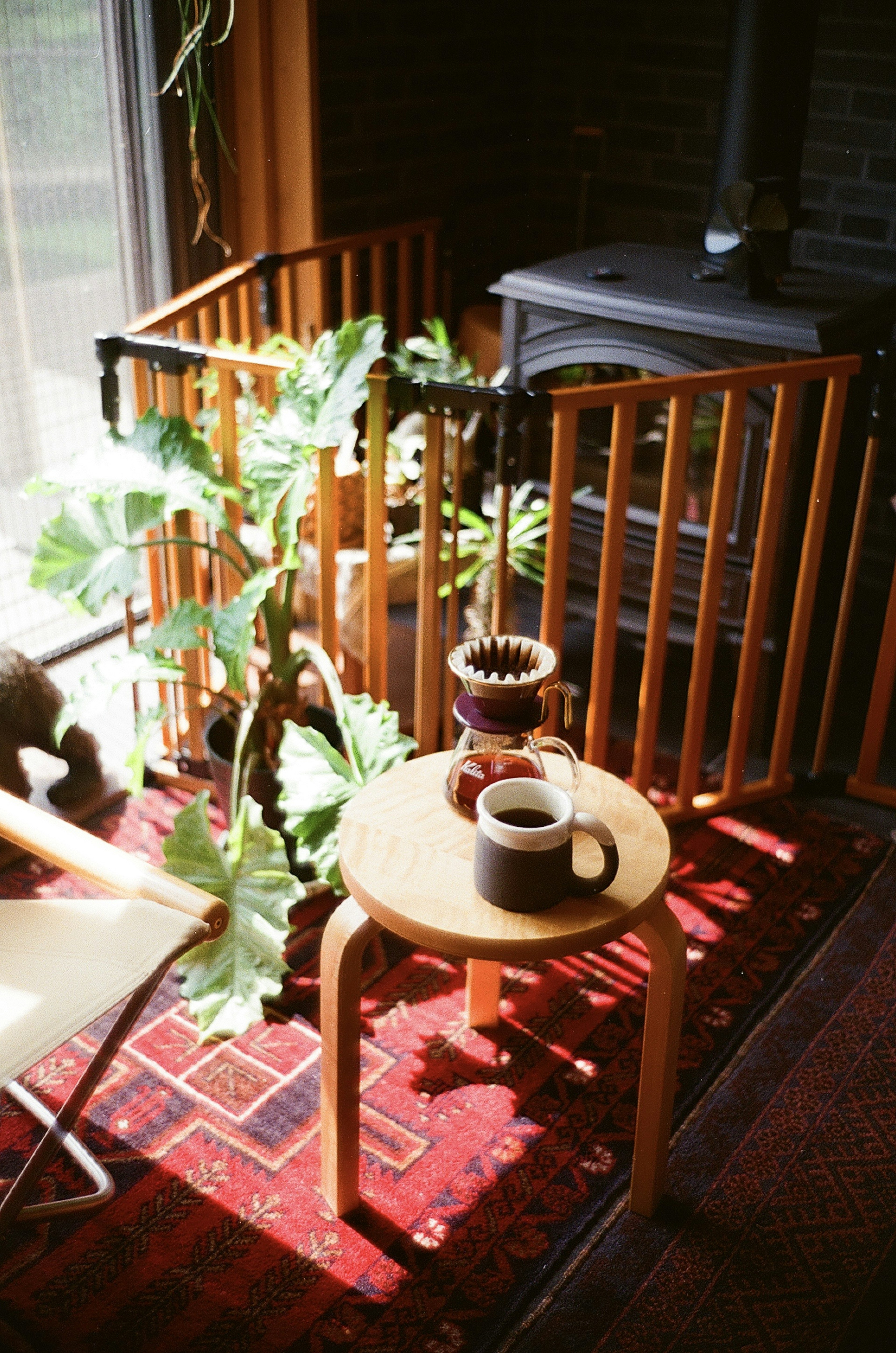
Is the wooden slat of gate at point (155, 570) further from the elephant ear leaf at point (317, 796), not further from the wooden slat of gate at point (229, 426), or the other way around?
the elephant ear leaf at point (317, 796)

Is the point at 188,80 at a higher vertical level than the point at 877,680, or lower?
higher

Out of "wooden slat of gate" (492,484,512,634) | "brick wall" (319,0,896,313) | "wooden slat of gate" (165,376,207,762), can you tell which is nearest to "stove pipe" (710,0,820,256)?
"brick wall" (319,0,896,313)

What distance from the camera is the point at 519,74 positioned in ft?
12.2

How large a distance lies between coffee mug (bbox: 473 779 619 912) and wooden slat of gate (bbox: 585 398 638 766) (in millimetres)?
781

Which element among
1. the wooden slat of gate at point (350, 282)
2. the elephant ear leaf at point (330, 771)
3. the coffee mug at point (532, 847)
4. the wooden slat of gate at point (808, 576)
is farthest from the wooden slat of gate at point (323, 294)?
the coffee mug at point (532, 847)

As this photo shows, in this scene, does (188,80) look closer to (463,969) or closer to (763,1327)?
(463,969)

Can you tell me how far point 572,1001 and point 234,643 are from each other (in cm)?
84

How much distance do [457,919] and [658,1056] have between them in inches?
15.7

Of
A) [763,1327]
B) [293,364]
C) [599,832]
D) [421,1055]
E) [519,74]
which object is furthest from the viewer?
[519,74]

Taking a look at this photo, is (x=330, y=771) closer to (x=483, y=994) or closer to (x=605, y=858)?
(x=483, y=994)

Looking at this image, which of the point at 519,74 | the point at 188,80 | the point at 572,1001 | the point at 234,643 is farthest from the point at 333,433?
the point at 519,74

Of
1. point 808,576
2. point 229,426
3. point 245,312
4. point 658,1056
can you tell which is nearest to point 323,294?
point 245,312

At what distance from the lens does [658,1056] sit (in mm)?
1703

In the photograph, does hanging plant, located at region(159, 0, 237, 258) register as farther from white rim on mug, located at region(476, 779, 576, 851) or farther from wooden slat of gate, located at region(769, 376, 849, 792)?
white rim on mug, located at region(476, 779, 576, 851)
